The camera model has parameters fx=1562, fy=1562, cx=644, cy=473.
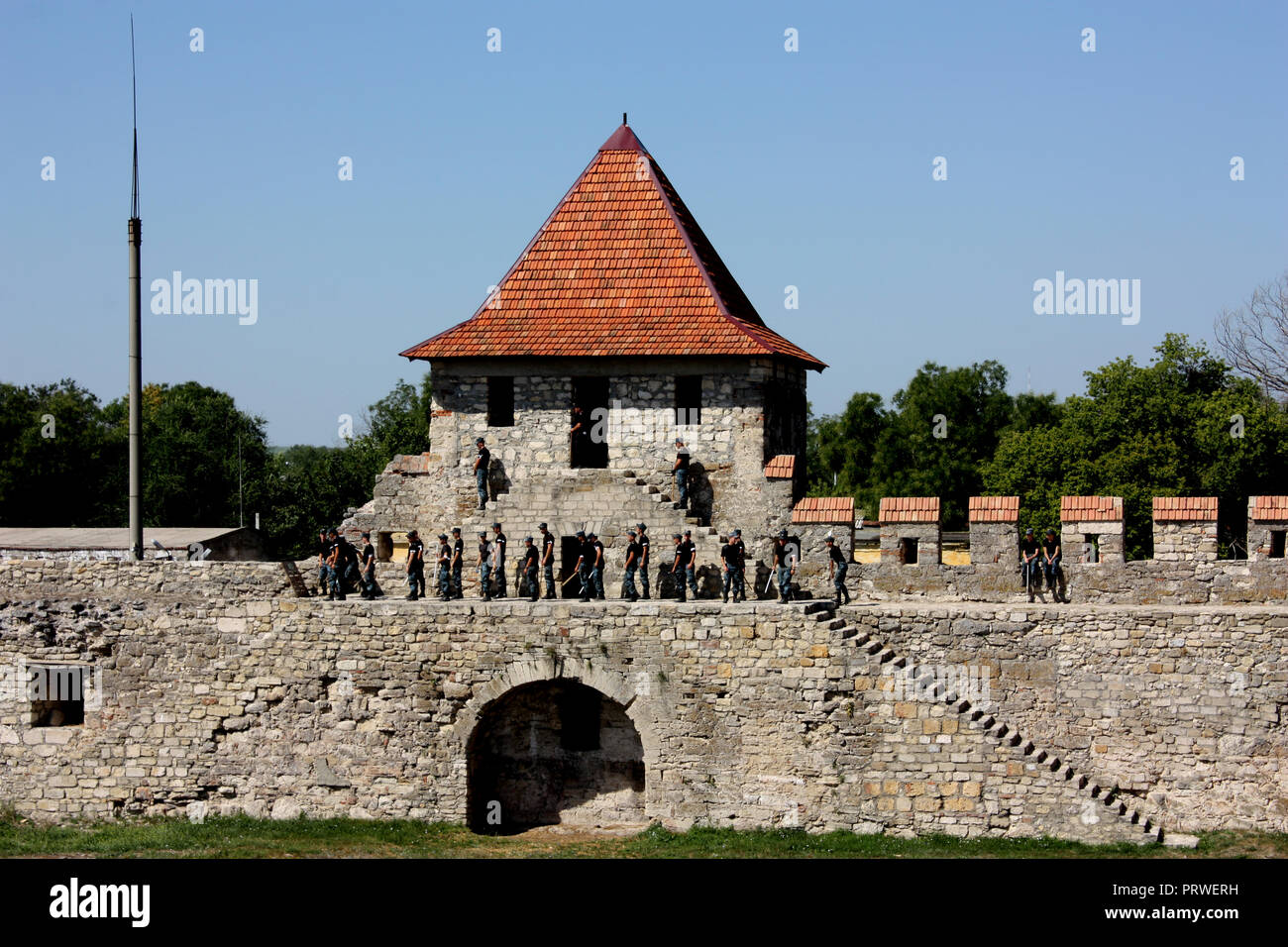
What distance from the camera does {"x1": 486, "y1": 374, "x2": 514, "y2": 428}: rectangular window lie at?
26141 mm

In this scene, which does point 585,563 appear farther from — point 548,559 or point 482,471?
point 482,471

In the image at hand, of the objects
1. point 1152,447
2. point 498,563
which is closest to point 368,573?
point 498,563

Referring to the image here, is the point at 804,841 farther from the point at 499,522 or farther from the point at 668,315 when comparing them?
the point at 668,315

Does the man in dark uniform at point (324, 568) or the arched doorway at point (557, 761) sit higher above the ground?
the man in dark uniform at point (324, 568)

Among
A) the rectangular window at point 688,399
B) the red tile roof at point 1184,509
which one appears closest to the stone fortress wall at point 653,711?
the red tile roof at point 1184,509

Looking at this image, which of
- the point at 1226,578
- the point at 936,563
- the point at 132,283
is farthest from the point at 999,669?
the point at 132,283

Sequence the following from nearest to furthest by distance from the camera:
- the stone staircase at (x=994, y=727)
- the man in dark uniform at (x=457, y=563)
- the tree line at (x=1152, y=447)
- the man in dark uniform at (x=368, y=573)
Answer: the stone staircase at (x=994, y=727)
the man in dark uniform at (x=457, y=563)
the man in dark uniform at (x=368, y=573)
the tree line at (x=1152, y=447)

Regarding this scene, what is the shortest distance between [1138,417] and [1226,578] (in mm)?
21116

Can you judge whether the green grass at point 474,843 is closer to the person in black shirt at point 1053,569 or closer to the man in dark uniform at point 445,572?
the man in dark uniform at point 445,572

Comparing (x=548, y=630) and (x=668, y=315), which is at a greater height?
(x=668, y=315)

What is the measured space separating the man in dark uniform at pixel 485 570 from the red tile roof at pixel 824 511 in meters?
4.85

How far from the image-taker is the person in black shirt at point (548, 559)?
79.4ft

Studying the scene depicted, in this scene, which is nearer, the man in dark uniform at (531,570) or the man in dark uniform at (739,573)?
the man in dark uniform at (739,573)

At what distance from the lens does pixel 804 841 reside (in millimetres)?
21766
